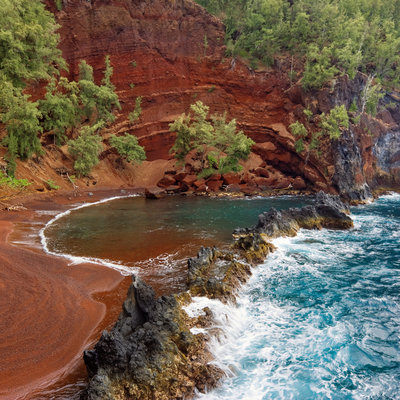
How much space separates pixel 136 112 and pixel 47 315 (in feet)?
134

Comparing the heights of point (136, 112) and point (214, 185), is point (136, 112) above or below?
above

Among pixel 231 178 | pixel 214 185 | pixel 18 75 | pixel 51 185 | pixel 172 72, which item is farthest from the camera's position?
pixel 172 72

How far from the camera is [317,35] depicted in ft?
149

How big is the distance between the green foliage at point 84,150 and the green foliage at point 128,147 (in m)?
4.71

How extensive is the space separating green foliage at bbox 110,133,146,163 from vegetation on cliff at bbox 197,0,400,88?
960 inches

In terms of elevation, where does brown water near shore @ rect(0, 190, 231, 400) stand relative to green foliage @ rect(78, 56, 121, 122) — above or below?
below

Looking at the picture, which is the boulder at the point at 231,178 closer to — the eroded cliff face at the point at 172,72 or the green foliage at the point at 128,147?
the eroded cliff face at the point at 172,72

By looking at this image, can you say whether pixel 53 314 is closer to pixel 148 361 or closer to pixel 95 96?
pixel 148 361

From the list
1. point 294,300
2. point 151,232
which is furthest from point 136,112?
point 294,300

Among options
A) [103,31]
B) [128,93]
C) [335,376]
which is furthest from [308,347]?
[103,31]

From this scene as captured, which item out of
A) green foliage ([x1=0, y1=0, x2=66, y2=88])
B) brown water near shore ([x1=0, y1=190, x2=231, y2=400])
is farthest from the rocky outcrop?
green foliage ([x1=0, y1=0, x2=66, y2=88])

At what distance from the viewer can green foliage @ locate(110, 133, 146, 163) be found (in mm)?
40950

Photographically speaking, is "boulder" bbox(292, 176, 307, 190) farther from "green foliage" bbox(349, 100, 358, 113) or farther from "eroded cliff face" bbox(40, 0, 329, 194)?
"green foliage" bbox(349, 100, 358, 113)

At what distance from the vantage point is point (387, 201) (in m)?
35.6
